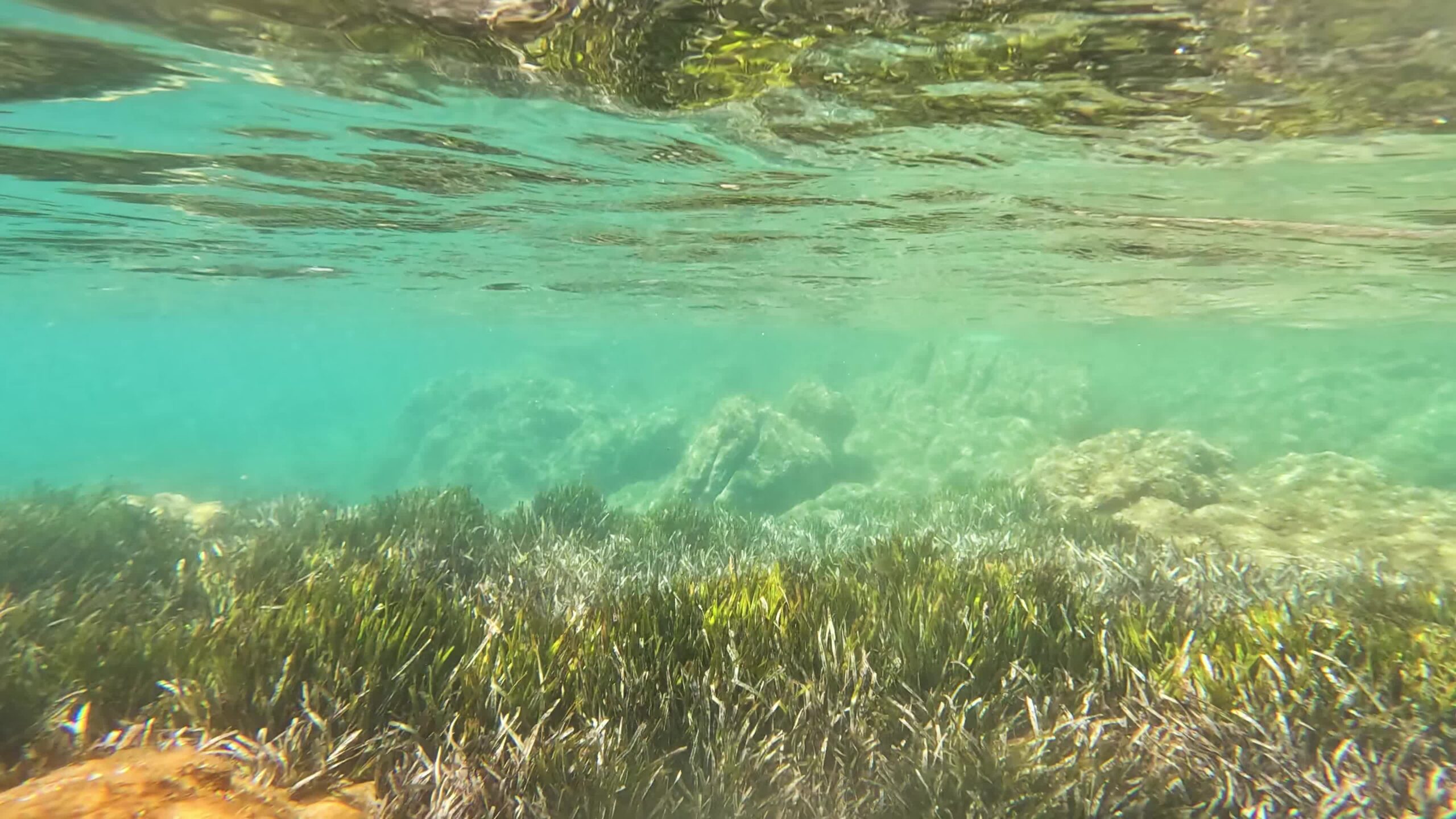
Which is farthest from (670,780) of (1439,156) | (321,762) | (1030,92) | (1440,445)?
(1440,445)

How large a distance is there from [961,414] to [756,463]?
8.95 metres

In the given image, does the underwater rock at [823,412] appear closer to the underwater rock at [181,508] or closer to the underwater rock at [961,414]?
the underwater rock at [961,414]

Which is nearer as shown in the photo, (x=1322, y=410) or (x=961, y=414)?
(x=961, y=414)

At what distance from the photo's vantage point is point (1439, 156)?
9.51 metres

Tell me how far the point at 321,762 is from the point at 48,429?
134 meters

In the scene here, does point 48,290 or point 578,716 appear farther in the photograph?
point 48,290

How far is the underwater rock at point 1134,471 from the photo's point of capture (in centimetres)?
1423

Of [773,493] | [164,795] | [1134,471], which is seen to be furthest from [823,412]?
[164,795]

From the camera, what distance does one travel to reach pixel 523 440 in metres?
30.0

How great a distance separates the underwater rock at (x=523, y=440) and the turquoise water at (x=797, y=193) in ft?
1.23

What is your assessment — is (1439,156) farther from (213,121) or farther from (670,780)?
(213,121)

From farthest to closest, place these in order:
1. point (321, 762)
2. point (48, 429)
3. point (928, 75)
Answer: point (48, 429), point (928, 75), point (321, 762)

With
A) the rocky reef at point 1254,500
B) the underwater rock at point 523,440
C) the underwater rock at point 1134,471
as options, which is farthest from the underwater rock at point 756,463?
the rocky reef at point 1254,500

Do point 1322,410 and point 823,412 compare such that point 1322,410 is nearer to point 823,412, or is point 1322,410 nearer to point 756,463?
point 823,412
